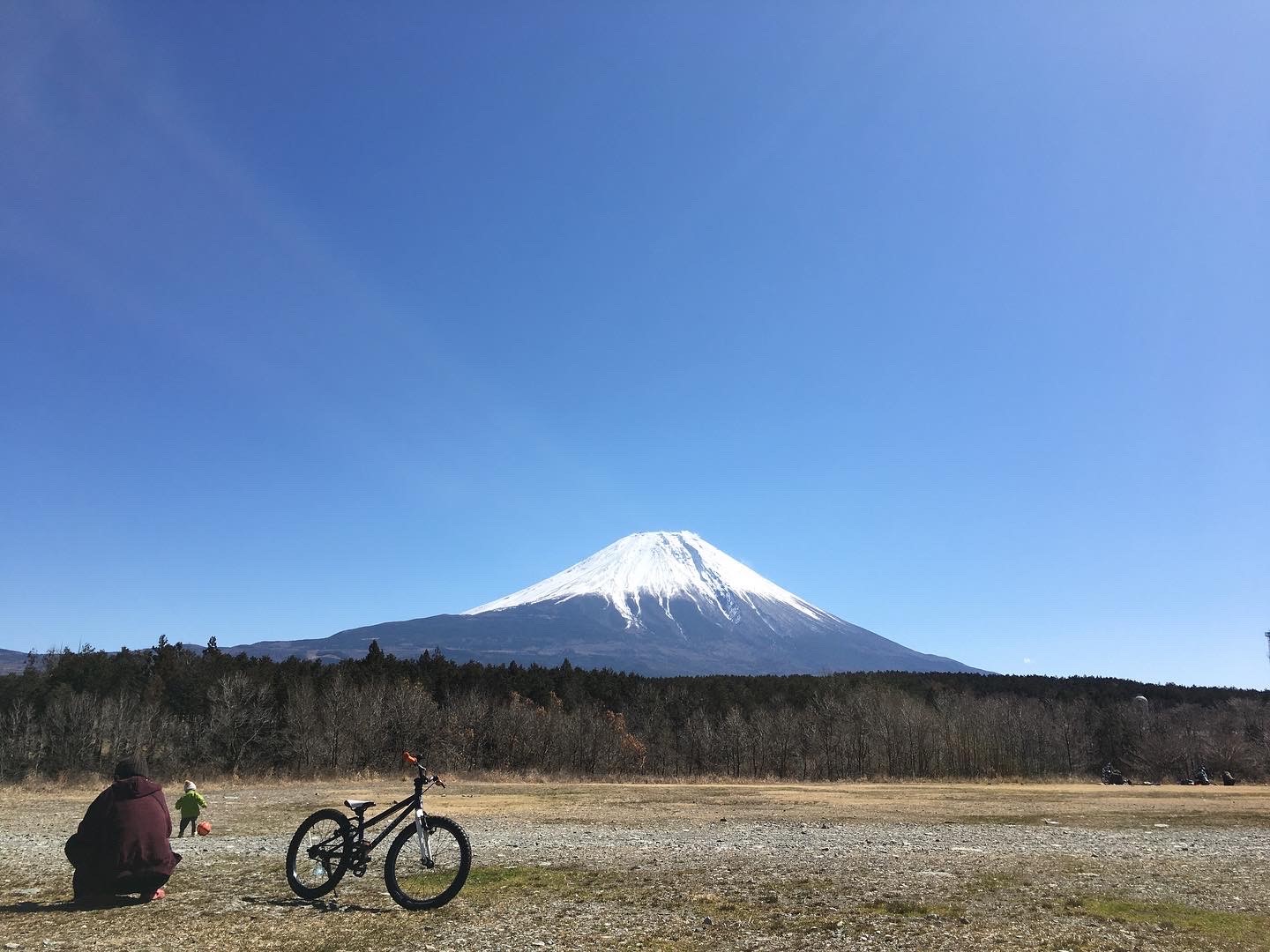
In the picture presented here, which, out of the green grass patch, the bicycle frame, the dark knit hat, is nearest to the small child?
→ the dark knit hat

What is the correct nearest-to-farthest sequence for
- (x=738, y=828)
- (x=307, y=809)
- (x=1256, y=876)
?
1. (x=1256, y=876)
2. (x=738, y=828)
3. (x=307, y=809)

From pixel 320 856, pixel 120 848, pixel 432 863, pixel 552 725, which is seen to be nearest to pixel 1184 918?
pixel 432 863

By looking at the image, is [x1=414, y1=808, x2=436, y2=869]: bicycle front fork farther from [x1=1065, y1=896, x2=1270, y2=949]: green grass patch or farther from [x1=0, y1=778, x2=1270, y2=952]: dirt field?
[x1=1065, y1=896, x2=1270, y2=949]: green grass patch

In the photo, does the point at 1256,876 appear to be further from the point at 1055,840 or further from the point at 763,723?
the point at 763,723

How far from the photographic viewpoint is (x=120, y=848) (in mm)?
10297

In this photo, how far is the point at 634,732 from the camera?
95.0 meters

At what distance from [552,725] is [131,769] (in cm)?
7702

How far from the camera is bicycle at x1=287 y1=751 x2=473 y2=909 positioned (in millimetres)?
10719

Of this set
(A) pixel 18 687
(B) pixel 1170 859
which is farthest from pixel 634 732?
(B) pixel 1170 859

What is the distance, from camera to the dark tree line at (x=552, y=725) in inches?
2788

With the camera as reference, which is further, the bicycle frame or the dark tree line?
the dark tree line

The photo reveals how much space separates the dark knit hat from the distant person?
0.14 metres

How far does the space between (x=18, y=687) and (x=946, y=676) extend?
13158 cm

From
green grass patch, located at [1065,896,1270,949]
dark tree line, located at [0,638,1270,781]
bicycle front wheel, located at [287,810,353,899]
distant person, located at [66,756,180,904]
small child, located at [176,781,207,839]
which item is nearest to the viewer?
green grass patch, located at [1065,896,1270,949]
